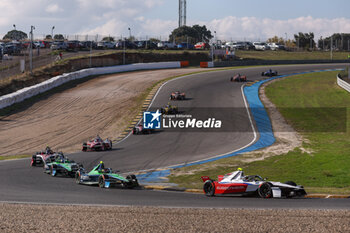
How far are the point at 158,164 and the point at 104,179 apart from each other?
21.3 ft

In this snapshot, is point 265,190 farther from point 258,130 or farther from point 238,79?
point 238,79

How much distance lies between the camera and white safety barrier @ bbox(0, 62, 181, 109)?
46775 millimetres

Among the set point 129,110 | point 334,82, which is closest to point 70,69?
point 129,110

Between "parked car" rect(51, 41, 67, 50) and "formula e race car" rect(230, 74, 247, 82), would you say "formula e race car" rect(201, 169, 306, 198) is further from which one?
"parked car" rect(51, 41, 67, 50)

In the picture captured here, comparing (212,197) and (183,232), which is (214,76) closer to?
(212,197)

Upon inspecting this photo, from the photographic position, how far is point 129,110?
147 ft

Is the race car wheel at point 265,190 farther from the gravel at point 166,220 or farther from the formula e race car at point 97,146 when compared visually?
the formula e race car at point 97,146

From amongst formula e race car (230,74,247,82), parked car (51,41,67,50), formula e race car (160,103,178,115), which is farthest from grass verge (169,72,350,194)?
parked car (51,41,67,50)

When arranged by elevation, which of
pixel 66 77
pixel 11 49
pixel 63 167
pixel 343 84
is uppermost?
pixel 11 49

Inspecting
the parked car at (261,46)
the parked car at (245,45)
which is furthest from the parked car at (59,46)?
the parked car at (261,46)

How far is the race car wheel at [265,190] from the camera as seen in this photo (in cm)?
1684

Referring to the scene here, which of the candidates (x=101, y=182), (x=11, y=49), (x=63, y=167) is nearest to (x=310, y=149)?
(x=101, y=182)

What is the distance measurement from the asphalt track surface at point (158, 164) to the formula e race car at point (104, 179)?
367 millimetres

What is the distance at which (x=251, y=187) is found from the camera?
56.7ft
